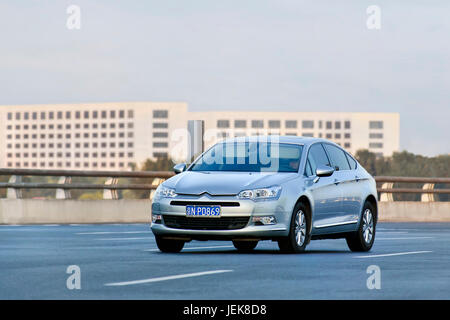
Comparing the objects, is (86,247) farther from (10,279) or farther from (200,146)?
(200,146)

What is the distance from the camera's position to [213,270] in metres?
11.4

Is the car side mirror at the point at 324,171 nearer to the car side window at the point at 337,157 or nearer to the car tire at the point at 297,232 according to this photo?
the car tire at the point at 297,232

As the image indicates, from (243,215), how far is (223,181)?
1.76 feet

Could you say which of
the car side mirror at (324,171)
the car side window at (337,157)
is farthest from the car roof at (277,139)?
the car side mirror at (324,171)

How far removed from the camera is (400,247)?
655 inches

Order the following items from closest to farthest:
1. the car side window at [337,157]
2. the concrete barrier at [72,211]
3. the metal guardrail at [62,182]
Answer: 1. the car side window at [337,157]
2. the concrete barrier at [72,211]
3. the metal guardrail at [62,182]

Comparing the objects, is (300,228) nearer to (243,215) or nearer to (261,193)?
(261,193)

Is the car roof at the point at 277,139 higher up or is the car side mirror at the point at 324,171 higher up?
the car roof at the point at 277,139

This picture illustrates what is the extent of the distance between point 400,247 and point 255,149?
3.06 m

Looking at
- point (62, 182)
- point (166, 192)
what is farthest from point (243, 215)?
point (62, 182)

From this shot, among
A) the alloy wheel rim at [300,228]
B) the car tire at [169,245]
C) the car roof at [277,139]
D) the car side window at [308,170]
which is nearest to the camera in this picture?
the alloy wheel rim at [300,228]

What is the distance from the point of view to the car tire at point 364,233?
51.9 ft

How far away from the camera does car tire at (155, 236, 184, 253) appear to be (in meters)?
14.5
